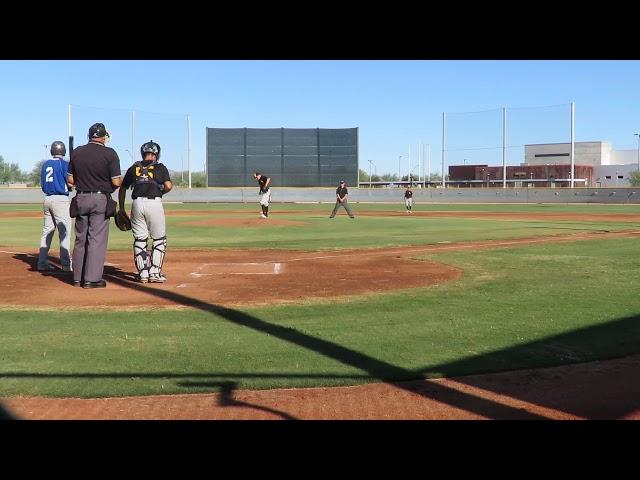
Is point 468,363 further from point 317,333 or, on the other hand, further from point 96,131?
point 96,131

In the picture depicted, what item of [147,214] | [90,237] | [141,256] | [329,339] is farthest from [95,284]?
[329,339]

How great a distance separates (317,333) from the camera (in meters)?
6.18

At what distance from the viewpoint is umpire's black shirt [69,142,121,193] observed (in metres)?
8.88

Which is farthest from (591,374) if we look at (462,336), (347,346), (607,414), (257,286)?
(257,286)

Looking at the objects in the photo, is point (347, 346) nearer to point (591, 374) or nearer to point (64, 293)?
point (591, 374)

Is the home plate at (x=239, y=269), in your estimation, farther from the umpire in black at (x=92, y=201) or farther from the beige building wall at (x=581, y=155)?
the beige building wall at (x=581, y=155)

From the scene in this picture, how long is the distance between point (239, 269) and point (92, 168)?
293cm

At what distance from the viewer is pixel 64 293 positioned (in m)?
8.31

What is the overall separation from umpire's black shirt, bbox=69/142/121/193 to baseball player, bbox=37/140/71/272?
158 centimetres

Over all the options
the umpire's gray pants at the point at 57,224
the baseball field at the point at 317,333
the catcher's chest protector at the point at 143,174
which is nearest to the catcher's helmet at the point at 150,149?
the catcher's chest protector at the point at 143,174

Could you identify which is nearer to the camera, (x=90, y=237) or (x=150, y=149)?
(x=90, y=237)

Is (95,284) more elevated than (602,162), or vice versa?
(602,162)
